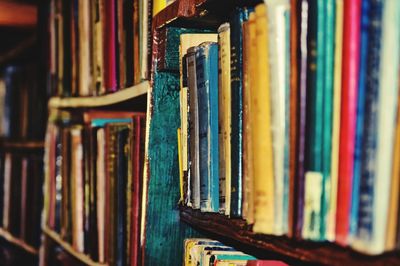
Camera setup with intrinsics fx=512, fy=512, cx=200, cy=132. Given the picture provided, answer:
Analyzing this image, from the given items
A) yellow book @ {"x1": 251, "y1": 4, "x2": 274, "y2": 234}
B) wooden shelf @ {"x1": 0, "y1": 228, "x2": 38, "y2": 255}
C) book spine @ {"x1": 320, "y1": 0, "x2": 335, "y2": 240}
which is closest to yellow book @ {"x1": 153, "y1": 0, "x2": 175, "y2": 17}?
yellow book @ {"x1": 251, "y1": 4, "x2": 274, "y2": 234}

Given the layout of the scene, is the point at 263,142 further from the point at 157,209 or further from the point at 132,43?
the point at 132,43

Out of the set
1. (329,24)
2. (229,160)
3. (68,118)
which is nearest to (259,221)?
(229,160)

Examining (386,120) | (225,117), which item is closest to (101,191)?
(225,117)

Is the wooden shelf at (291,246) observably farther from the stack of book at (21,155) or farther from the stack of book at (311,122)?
the stack of book at (21,155)

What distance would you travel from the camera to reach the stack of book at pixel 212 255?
2.97 feet

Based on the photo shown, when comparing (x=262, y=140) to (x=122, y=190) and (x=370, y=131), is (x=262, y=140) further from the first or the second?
(x=122, y=190)

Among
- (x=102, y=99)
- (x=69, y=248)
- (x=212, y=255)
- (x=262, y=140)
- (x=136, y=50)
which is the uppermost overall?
(x=136, y=50)

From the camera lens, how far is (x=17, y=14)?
2.41 meters

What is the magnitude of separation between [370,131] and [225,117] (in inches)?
13.2

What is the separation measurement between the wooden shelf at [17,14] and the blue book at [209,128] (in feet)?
5.71

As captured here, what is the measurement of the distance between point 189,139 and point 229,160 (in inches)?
5.8

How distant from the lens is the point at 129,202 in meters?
1.24

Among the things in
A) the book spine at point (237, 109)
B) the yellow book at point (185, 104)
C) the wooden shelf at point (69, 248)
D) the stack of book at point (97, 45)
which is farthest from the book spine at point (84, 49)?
the book spine at point (237, 109)

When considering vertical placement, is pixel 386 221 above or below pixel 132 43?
below
